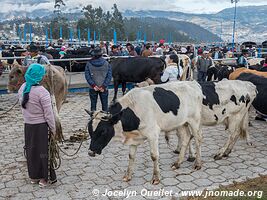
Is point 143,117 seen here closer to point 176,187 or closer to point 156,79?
point 176,187

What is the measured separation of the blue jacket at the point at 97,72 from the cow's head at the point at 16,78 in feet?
4.74

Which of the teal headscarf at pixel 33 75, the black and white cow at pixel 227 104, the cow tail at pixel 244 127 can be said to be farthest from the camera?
the cow tail at pixel 244 127

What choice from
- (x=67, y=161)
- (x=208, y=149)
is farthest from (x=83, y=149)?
(x=208, y=149)

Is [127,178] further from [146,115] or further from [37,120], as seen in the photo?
[37,120]

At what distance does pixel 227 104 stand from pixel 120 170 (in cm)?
222

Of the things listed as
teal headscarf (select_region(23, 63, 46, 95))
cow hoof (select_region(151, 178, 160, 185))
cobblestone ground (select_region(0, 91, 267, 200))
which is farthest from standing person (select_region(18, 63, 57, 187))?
cow hoof (select_region(151, 178, 160, 185))

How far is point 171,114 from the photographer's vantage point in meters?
5.16

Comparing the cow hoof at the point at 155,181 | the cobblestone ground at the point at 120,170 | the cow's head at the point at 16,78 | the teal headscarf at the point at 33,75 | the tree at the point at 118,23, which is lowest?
the cobblestone ground at the point at 120,170

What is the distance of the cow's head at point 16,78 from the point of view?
756cm

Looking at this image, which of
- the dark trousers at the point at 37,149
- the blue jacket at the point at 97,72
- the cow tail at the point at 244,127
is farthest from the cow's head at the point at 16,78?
the cow tail at the point at 244,127

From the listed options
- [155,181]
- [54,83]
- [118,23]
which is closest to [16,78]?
[54,83]

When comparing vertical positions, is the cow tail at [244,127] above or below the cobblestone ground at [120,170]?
above

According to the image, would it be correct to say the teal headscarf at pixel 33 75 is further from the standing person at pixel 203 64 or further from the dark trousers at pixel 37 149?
the standing person at pixel 203 64

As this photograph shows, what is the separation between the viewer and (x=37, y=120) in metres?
4.73
